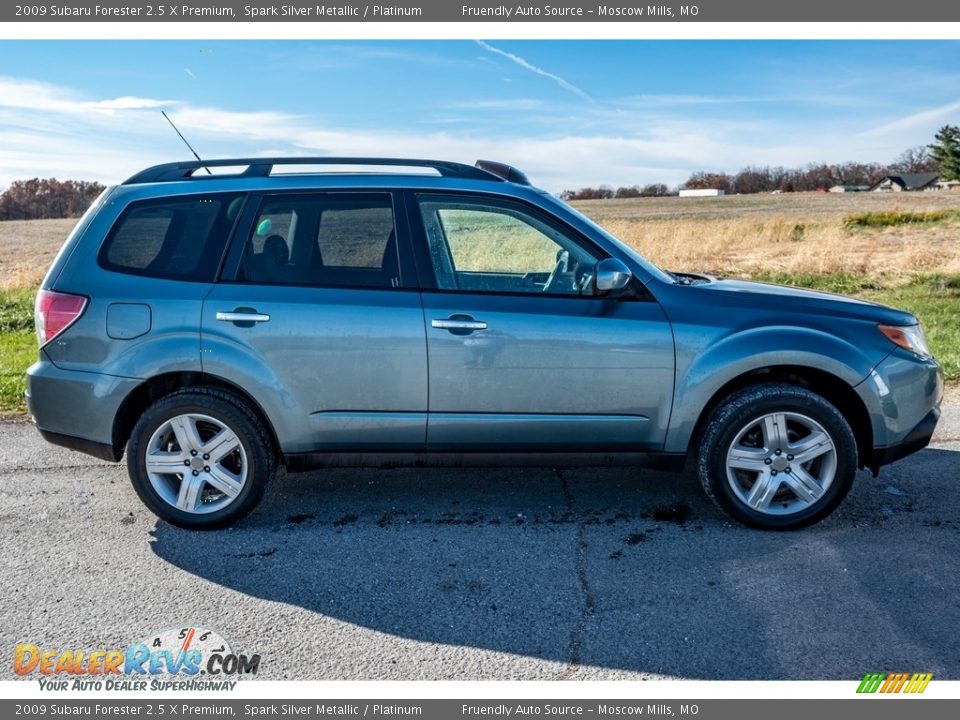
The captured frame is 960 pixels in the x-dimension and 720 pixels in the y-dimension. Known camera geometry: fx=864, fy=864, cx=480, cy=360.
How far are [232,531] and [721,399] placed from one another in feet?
8.68

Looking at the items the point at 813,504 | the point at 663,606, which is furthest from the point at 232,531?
the point at 813,504

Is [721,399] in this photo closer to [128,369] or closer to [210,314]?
[210,314]

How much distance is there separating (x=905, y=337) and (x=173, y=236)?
3904 mm

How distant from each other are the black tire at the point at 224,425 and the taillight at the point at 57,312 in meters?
0.62

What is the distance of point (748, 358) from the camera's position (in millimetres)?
4379

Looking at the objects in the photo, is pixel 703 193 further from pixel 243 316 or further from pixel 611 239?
pixel 243 316

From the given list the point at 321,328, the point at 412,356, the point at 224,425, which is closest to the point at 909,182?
the point at 412,356

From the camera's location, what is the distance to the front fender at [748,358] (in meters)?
4.39

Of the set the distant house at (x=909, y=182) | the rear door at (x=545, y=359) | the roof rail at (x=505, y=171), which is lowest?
the rear door at (x=545, y=359)

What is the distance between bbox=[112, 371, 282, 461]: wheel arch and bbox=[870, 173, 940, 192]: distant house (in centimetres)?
12720

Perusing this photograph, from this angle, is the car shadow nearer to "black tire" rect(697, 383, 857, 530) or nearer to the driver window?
"black tire" rect(697, 383, 857, 530)

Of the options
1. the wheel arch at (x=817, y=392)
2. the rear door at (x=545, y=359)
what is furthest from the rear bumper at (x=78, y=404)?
the wheel arch at (x=817, y=392)

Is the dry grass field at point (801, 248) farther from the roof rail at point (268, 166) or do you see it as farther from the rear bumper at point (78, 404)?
the rear bumper at point (78, 404)

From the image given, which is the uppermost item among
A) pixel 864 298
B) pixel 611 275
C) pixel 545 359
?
pixel 611 275
